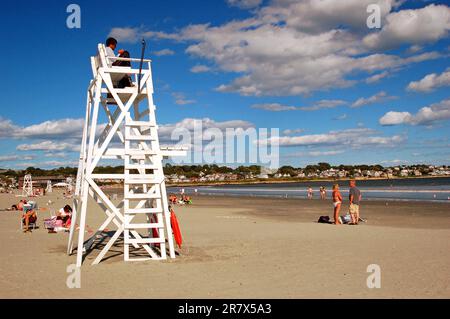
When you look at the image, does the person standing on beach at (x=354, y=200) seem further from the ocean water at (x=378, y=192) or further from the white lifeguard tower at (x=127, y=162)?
the ocean water at (x=378, y=192)

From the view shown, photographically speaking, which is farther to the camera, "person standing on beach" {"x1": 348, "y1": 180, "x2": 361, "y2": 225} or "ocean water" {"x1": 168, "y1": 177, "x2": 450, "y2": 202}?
"ocean water" {"x1": 168, "y1": 177, "x2": 450, "y2": 202}

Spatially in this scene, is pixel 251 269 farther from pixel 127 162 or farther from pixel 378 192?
pixel 378 192

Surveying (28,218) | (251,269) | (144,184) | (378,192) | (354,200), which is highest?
(144,184)

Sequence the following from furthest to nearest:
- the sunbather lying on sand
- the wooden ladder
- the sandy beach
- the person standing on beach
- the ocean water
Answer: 1. the ocean water
2. the person standing on beach
3. the sunbather lying on sand
4. the wooden ladder
5. the sandy beach

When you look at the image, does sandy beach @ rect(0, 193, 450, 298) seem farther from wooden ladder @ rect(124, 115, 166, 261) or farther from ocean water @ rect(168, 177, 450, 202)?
ocean water @ rect(168, 177, 450, 202)

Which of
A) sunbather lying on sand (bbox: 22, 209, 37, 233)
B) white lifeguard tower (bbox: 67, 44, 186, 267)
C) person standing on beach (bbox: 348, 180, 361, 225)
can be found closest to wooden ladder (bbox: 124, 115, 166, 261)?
white lifeguard tower (bbox: 67, 44, 186, 267)

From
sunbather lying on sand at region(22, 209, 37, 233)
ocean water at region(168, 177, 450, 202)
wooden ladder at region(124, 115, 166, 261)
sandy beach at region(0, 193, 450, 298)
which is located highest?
wooden ladder at region(124, 115, 166, 261)

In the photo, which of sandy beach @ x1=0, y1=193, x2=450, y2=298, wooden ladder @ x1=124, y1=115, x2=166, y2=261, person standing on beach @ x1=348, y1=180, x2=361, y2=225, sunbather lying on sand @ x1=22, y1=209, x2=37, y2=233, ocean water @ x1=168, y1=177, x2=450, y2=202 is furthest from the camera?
ocean water @ x1=168, y1=177, x2=450, y2=202

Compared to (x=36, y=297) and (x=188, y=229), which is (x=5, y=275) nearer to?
(x=36, y=297)

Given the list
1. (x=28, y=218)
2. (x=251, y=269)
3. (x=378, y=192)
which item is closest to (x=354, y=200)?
(x=251, y=269)

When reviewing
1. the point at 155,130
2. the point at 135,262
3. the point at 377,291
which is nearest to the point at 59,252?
the point at 135,262

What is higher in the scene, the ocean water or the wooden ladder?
the wooden ladder

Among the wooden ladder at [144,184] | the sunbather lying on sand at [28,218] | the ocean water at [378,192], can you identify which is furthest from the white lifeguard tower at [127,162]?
the ocean water at [378,192]
